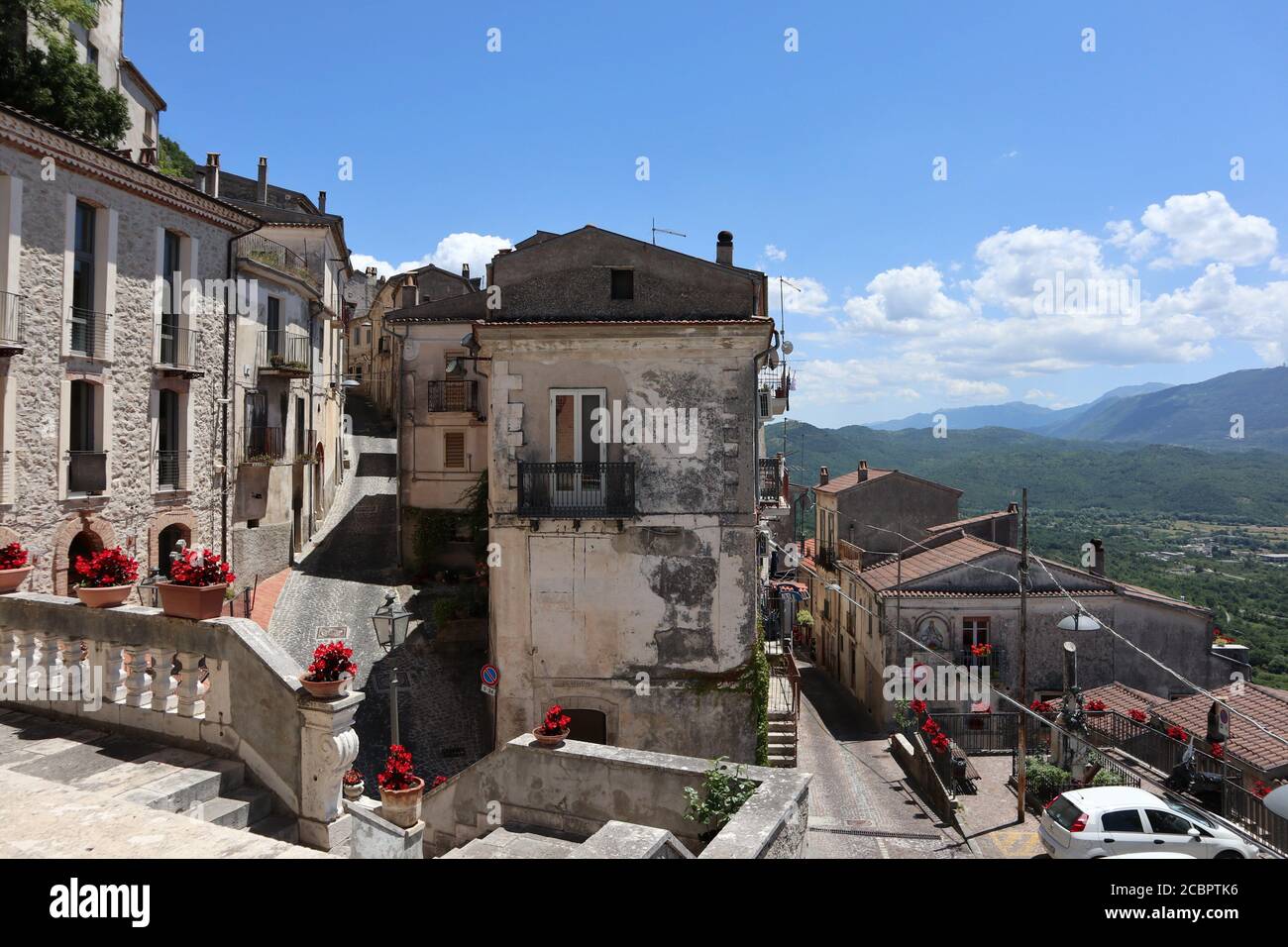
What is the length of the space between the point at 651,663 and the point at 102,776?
11.9m

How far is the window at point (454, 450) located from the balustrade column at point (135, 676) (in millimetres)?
22440

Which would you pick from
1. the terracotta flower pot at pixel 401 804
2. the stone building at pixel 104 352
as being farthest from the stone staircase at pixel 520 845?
the stone building at pixel 104 352

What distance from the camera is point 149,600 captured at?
1806 centimetres

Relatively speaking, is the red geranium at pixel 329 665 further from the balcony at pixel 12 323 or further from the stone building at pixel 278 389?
the stone building at pixel 278 389

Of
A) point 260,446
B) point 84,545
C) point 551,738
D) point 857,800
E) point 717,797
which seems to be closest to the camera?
point 717,797

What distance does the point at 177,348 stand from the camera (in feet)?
66.5

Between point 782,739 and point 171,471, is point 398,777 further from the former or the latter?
point 171,471

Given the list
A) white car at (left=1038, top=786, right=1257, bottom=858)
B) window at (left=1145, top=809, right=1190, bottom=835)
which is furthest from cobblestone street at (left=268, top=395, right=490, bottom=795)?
window at (left=1145, top=809, right=1190, bottom=835)

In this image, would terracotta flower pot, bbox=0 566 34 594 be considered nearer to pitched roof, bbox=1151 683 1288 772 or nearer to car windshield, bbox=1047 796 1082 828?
car windshield, bbox=1047 796 1082 828

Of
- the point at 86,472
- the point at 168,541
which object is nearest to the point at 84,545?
the point at 86,472

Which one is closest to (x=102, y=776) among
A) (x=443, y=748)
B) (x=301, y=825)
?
(x=301, y=825)

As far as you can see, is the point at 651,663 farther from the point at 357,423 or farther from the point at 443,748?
the point at 357,423

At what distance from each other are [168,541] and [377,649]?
6.18 metres

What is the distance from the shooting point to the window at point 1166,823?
13469 mm
